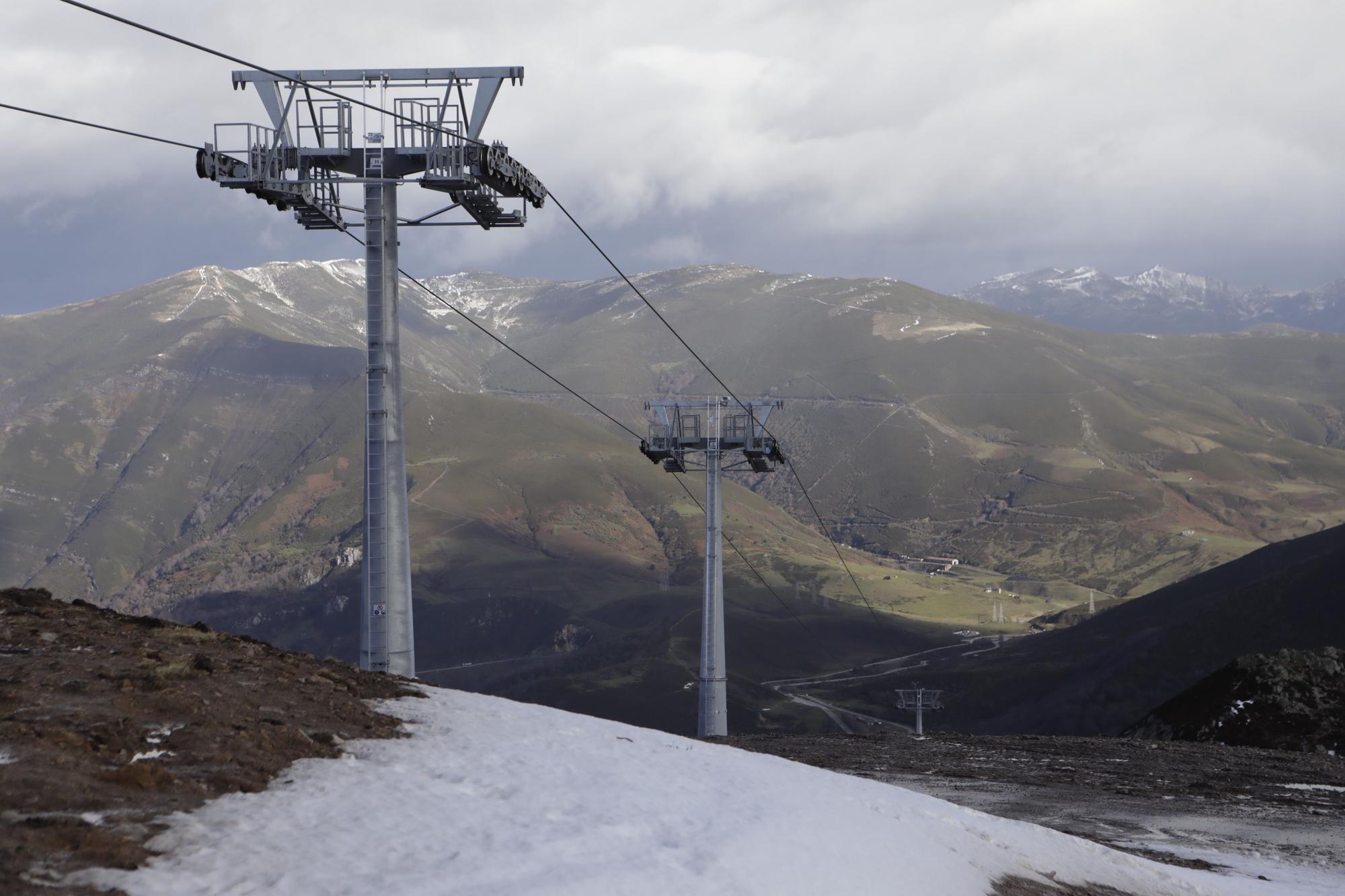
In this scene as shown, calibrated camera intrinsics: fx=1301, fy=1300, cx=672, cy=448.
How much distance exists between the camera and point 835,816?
A: 15.1m

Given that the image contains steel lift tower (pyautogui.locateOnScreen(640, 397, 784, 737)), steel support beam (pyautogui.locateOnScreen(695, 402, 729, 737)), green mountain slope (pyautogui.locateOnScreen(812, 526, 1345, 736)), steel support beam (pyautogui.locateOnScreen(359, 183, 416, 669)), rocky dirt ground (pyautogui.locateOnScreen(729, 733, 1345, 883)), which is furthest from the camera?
green mountain slope (pyautogui.locateOnScreen(812, 526, 1345, 736))

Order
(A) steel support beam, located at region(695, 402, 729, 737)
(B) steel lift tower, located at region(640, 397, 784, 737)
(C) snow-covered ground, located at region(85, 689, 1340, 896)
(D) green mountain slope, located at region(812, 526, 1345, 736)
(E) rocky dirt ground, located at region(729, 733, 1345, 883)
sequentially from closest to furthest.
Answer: (C) snow-covered ground, located at region(85, 689, 1340, 896) → (E) rocky dirt ground, located at region(729, 733, 1345, 883) → (A) steel support beam, located at region(695, 402, 729, 737) → (B) steel lift tower, located at region(640, 397, 784, 737) → (D) green mountain slope, located at region(812, 526, 1345, 736)

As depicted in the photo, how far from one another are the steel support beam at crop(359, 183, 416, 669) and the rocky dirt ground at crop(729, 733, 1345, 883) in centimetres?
947

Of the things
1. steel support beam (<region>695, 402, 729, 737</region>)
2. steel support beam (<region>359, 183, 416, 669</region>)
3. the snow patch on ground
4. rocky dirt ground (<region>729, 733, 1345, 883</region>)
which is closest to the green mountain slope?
steel support beam (<region>695, 402, 729, 737</region>)

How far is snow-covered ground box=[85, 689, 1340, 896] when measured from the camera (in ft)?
35.5

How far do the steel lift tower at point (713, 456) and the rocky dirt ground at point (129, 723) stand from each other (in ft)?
84.2

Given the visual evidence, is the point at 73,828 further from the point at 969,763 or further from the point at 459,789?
the point at 969,763

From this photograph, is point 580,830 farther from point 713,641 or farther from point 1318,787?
point 713,641

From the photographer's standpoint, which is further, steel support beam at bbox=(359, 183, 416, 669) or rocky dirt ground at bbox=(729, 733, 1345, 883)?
steel support beam at bbox=(359, 183, 416, 669)

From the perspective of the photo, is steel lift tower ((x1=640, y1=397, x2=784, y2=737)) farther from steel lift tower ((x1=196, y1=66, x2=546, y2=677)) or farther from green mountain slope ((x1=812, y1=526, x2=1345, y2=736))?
green mountain slope ((x1=812, y1=526, x2=1345, y2=736))

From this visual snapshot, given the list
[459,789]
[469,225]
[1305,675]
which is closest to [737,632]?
[1305,675]

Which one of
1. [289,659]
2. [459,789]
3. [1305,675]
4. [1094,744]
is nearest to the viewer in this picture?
[459,789]

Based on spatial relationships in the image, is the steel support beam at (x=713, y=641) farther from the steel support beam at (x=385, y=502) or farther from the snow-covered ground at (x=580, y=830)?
the snow-covered ground at (x=580, y=830)

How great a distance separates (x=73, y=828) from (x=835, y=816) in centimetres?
837
